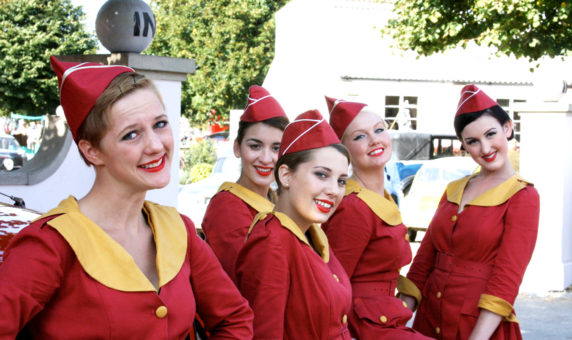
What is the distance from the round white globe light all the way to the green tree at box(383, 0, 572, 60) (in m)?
7.62

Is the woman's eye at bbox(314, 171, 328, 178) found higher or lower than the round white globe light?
lower

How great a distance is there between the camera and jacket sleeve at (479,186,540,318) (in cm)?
361

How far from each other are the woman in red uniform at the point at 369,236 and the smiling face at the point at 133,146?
55.3 inches

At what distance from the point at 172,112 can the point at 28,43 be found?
3773 centimetres

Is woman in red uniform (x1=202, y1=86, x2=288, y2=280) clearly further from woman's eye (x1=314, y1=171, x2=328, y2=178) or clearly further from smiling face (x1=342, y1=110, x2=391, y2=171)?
woman's eye (x1=314, y1=171, x2=328, y2=178)

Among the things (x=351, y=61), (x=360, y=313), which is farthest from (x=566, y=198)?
(x=351, y=61)

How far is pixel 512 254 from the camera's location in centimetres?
364

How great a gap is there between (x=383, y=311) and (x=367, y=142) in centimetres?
87

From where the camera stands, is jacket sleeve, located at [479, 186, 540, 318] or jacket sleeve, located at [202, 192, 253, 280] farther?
jacket sleeve, located at [479, 186, 540, 318]

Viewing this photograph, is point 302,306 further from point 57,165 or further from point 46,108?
point 46,108

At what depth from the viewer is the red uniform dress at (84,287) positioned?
1966 mm

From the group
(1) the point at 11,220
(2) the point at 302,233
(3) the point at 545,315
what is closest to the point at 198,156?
(3) the point at 545,315

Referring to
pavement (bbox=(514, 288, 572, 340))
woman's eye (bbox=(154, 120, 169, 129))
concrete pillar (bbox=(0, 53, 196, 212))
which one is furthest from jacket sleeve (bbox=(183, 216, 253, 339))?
pavement (bbox=(514, 288, 572, 340))

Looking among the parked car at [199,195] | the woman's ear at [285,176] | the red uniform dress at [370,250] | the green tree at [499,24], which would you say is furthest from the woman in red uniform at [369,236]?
the green tree at [499,24]
